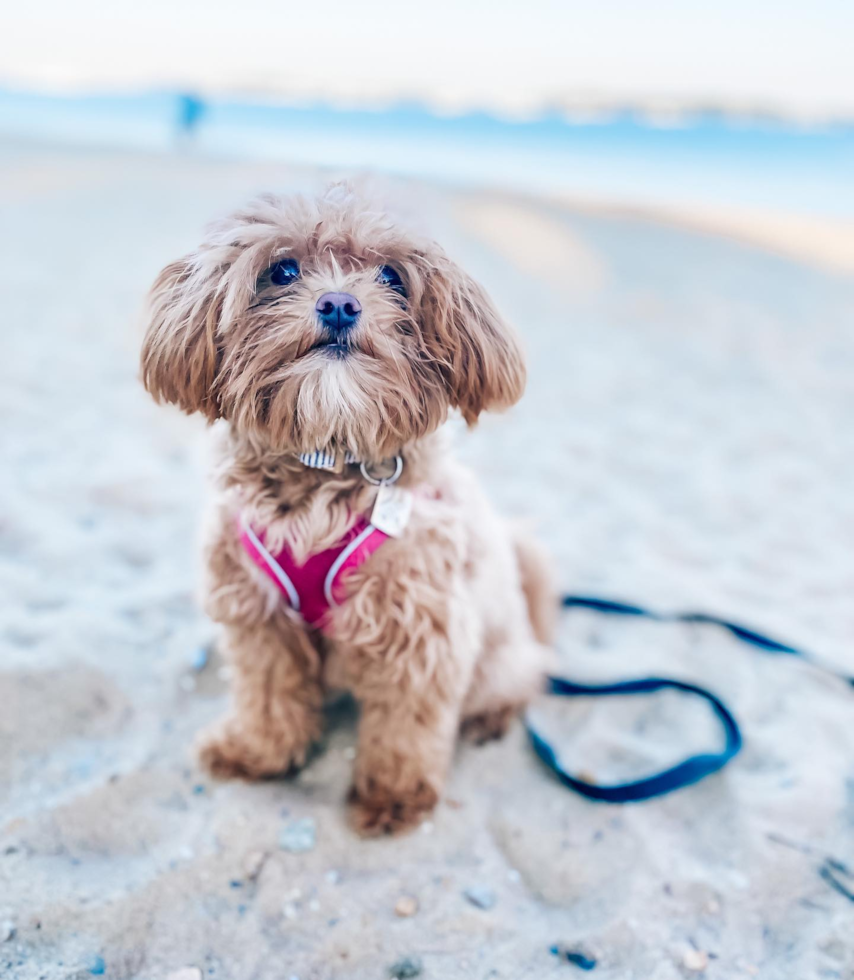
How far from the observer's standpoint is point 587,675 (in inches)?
116

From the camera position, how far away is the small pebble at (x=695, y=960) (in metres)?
1.89

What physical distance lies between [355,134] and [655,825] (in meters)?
28.7

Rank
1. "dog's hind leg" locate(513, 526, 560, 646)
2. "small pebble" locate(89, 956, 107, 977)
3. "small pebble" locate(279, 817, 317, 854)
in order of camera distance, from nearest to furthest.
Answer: "small pebble" locate(89, 956, 107, 977) < "small pebble" locate(279, 817, 317, 854) < "dog's hind leg" locate(513, 526, 560, 646)

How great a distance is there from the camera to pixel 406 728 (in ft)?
7.48

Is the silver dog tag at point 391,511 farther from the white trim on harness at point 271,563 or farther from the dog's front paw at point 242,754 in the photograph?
the dog's front paw at point 242,754

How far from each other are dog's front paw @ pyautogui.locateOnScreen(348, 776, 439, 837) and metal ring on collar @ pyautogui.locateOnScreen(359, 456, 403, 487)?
92 centimetres

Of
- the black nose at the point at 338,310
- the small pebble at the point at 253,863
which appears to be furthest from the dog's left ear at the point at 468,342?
the small pebble at the point at 253,863

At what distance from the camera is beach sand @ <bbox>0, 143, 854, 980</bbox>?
1911mm

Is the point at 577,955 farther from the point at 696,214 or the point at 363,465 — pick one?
the point at 696,214

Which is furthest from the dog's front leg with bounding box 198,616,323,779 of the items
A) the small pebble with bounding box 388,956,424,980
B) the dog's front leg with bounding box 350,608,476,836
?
the small pebble with bounding box 388,956,424,980

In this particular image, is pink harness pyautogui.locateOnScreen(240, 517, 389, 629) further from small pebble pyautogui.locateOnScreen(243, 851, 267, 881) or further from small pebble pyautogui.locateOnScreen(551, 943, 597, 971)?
small pebble pyautogui.locateOnScreen(551, 943, 597, 971)

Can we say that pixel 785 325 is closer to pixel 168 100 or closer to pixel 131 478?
pixel 131 478

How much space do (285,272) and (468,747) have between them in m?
1.63

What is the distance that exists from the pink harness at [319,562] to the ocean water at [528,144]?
13.1 metres
